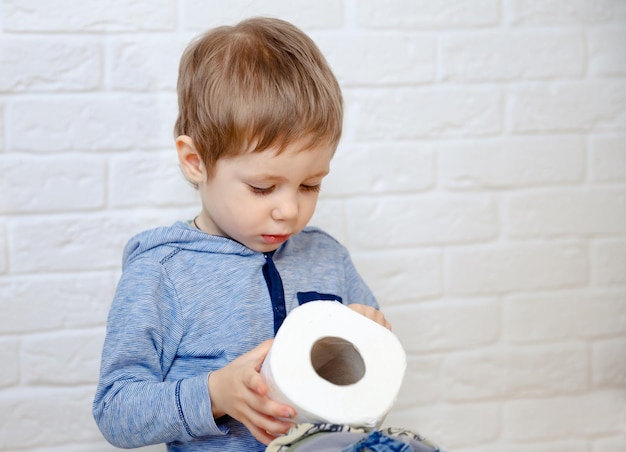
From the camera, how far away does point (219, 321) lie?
3.36ft

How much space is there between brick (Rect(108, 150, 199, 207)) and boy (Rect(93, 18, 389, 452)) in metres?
0.26

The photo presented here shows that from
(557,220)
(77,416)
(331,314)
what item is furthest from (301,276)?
(557,220)

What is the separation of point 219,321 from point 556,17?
34.1 inches

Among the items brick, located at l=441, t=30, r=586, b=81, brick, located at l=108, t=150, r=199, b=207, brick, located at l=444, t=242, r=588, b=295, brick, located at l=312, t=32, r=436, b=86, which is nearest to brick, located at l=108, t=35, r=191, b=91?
brick, located at l=108, t=150, r=199, b=207

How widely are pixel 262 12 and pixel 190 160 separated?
1.31ft

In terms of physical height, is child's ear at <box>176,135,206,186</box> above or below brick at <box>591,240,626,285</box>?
above

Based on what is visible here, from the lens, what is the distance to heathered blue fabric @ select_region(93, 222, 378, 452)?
0.95m

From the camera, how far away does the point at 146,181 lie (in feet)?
4.35

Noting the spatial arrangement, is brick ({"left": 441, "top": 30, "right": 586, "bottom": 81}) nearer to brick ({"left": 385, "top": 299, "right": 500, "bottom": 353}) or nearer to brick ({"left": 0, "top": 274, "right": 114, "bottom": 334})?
brick ({"left": 385, "top": 299, "right": 500, "bottom": 353})

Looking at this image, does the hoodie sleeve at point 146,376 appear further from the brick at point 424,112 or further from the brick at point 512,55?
the brick at point 512,55

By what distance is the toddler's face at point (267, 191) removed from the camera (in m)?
0.97

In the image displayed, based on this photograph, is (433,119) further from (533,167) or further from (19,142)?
(19,142)

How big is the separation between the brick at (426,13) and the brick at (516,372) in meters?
0.59

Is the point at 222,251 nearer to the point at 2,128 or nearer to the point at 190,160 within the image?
the point at 190,160
